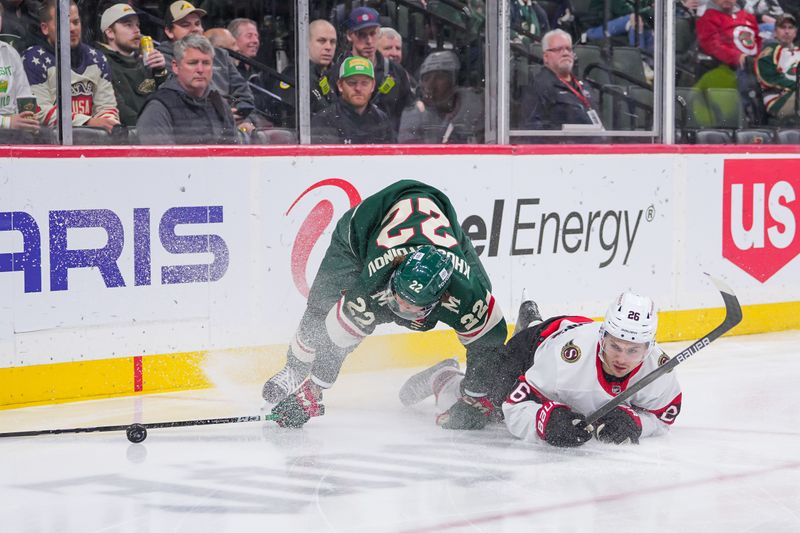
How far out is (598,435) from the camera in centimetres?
462

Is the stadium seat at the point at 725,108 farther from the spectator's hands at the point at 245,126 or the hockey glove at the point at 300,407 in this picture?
the hockey glove at the point at 300,407

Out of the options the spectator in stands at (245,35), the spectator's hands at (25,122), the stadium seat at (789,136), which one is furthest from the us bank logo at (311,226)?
the stadium seat at (789,136)

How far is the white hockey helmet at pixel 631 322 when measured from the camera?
425 centimetres

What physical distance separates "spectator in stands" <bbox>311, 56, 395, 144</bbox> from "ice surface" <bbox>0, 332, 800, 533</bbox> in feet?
4.78

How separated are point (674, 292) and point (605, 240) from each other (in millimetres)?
625

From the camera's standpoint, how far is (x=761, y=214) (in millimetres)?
7590

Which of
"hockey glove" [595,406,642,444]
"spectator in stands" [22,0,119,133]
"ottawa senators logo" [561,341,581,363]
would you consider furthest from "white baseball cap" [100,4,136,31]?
"hockey glove" [595,406,642,444]

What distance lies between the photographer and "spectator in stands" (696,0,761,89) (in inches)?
299

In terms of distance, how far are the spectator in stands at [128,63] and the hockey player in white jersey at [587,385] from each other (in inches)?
90.2

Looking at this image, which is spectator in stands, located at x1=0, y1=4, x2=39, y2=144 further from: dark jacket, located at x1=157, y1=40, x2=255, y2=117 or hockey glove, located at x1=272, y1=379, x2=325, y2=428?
hockey glove, located at x1=272, y1=379, x2=325, y2=428

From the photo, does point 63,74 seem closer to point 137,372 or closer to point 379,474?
point 137,372

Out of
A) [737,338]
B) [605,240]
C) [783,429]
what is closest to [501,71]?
[605,240]

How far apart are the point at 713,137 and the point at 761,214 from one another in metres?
0.59

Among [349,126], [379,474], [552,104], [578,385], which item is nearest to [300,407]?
[379,474]
